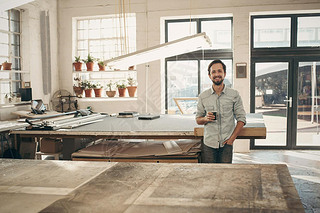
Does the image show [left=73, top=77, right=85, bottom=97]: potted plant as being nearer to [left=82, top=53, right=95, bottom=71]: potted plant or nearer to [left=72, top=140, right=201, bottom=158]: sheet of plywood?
[left=82, top=53, right=95, bottom=71]: potted plant

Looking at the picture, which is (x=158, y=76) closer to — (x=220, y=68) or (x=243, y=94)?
(x=243, y=94)

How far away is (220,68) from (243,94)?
153 inches

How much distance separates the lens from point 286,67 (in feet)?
23.4

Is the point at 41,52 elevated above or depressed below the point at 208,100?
above

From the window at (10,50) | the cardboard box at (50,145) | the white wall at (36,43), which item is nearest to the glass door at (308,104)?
the cardboard box at (50,145)

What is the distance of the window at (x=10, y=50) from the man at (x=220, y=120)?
4353 millimetres

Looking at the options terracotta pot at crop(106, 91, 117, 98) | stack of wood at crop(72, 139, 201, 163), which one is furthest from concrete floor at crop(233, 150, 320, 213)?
terracotta pot at crop(106, 91, 117, 98)

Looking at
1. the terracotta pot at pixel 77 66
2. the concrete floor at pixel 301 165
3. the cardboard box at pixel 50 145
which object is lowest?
the concrete floor at pixel 301 165

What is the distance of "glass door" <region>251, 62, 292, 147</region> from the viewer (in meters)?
7.17

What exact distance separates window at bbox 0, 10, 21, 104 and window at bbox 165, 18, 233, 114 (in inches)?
126

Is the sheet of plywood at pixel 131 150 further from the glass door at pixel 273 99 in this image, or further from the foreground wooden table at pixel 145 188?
the glass door at pixel 273 99

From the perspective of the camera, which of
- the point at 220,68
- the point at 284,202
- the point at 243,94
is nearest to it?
the point at 284,202

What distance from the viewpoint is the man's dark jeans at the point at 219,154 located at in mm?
3227

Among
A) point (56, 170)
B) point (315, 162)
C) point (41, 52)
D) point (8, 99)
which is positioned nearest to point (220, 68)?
point (56, 170)
